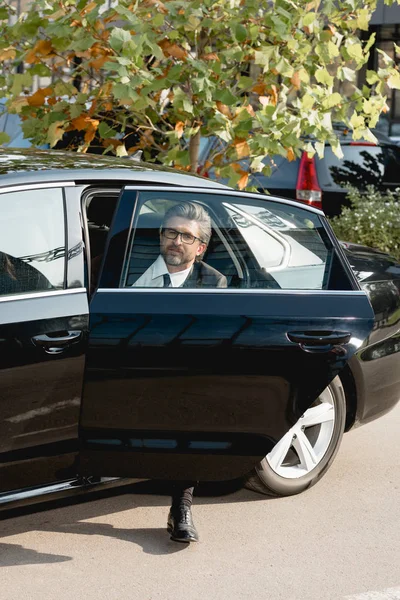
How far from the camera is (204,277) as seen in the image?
423 cm

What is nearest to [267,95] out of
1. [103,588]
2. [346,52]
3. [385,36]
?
[346,52]

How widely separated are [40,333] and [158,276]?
0.58m

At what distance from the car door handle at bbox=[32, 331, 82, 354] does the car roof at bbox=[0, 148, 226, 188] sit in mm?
594

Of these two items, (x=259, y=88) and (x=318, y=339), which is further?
(x=259, y=88)

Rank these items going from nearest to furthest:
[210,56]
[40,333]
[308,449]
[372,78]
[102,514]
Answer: [40,333] < [102,514] < [308,449] < [210,56] < [372,78]

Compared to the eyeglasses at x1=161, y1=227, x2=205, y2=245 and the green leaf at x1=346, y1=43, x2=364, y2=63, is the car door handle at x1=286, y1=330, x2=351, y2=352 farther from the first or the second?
the green leaf at x1=346, y1=43, x2=364, y2=63

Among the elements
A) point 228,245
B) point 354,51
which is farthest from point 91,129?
point 228,245

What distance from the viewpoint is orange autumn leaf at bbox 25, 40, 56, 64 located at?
701 cm

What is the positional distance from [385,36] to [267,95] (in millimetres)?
14200

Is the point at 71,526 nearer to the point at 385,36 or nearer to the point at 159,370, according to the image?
the point at 159,370

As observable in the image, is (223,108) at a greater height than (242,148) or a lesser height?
greater

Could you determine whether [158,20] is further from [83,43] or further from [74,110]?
[74,110]

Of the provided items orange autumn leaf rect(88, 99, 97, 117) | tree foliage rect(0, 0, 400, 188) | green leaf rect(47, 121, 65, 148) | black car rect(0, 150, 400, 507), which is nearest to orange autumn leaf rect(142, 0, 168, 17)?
tree foliage rect(0, 0, 400, 188)

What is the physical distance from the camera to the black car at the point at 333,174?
396 inches
